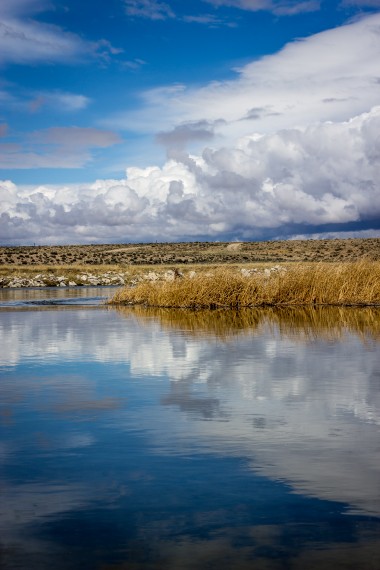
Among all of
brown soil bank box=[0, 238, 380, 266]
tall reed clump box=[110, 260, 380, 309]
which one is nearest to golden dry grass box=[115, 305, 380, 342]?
tall reed clump box=[110, 260, 380, 309]

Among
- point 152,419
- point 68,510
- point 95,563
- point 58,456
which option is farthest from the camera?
point 152,419

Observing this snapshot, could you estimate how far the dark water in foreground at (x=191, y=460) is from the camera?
446cm

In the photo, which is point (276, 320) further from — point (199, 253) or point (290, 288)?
point (199, 253)

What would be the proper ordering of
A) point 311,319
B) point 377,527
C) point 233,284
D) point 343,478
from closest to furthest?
point 377,527, point 343,478, point 311,319, point 233,284

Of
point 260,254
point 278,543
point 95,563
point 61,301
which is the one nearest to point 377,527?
point 278,543

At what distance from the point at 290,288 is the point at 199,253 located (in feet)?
281

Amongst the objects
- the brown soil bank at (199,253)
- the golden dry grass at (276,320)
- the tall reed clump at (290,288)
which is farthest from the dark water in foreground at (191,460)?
the brown soil bank at (199,253)

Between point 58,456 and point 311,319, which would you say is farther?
point 311,319

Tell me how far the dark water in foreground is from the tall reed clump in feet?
41.4

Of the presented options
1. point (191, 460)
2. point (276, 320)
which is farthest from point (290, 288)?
point (191, 460)

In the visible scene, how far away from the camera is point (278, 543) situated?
4492 mm

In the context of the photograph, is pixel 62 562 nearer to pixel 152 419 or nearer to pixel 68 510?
pixel 68 510

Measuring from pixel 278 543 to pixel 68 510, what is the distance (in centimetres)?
146

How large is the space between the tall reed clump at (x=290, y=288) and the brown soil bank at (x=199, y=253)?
59258mm
